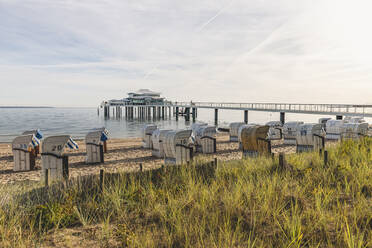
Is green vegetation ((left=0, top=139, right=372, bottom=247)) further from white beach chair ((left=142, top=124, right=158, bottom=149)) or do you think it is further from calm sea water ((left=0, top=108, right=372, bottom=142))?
calm sea water ((left=0, top=108, right=372, bottom=142))

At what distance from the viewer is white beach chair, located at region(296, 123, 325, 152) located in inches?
538

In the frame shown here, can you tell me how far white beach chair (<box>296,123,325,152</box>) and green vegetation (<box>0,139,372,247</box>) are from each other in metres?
8.29

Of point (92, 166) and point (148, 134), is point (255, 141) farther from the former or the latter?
point (148, 134)

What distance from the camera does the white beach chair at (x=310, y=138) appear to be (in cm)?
1366

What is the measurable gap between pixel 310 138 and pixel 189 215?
1185cm

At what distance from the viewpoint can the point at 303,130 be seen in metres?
13.9

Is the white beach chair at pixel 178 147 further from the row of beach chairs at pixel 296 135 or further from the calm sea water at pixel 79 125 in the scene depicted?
the calm sea water at pixel 79 125

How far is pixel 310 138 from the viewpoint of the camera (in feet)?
44.9

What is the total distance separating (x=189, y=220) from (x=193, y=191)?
98 cm

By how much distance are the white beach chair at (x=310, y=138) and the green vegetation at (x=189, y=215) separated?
8.29 m

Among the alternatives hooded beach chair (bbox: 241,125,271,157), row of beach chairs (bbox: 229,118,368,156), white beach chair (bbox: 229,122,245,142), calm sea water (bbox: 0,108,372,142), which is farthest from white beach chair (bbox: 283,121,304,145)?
calm sea water (bbox: 0,108,372,142)

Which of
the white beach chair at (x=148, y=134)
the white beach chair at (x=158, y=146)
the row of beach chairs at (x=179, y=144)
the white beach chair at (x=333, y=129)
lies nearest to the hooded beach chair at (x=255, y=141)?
the row of beach chairs at (x=179, y=144)

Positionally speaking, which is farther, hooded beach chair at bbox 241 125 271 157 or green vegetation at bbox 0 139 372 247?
hooded beach chair at bbox 241 125 271 157

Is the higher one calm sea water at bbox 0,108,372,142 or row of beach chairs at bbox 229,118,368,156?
row of beach chairs at bbox 229,118,368,156
